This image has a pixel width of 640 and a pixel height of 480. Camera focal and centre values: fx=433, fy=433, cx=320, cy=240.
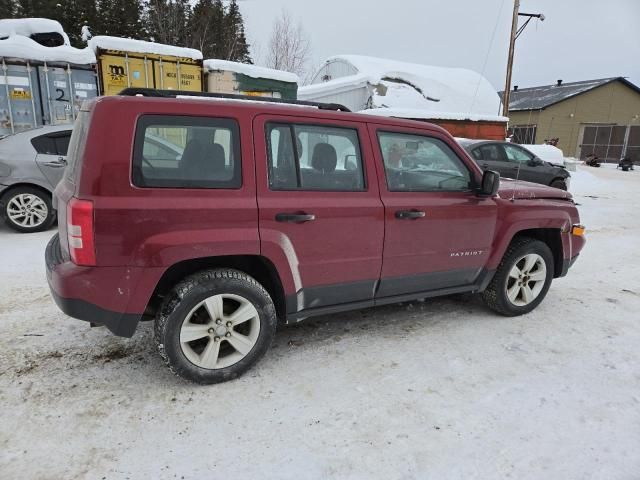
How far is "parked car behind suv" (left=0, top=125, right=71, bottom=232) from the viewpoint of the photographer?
603cm

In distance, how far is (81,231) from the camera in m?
2.31

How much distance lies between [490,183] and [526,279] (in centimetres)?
116

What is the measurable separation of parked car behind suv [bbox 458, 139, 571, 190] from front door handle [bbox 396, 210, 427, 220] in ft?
→ 24.5

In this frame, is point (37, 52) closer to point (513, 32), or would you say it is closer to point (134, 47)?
point (134, 47)

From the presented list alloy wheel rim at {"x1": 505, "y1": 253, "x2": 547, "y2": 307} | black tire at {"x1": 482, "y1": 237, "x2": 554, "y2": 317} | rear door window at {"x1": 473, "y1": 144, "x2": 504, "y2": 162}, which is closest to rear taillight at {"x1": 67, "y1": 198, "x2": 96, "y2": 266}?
black tire at {"x1": 482, "y1": 237, "x2": 554, "y2": 317}

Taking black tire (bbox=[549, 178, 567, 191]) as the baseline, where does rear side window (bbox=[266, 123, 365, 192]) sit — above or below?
above

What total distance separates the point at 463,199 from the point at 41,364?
3281 millimetres

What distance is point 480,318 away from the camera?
393cm

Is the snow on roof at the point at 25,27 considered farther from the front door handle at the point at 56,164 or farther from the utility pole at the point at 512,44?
the utility pole at the point at 512,44

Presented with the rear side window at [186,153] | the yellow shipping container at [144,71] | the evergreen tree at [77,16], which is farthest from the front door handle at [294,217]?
the evergreen tree at [77,16]

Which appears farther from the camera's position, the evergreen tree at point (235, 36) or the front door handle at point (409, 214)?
the evergreen tree at point (235, 36)

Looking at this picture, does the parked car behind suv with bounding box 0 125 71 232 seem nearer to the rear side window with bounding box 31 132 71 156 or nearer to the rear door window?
the rear side window with bounding box 31 132 71 156

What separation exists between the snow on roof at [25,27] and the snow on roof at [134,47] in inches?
36.1

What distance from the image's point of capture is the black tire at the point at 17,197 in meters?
6.07
